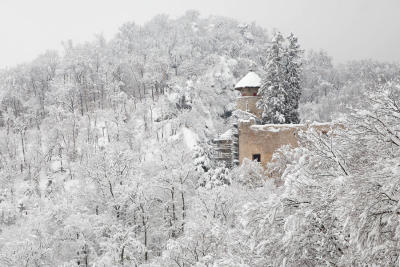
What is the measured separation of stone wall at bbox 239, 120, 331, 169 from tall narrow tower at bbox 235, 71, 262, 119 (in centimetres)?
391

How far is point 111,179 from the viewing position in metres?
21.2

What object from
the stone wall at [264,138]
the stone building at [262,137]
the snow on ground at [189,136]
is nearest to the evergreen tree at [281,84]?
the stone building at [262,137]

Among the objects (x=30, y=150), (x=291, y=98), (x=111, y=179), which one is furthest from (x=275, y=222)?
(x=30, y=150)

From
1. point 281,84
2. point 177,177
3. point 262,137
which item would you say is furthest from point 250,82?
point 177,177

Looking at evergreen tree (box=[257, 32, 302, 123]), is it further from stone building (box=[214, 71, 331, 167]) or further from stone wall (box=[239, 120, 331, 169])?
stone wall (box=[239, 120, 331, 169])

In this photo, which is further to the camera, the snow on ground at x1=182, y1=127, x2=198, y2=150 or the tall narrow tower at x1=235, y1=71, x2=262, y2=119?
the snow on ground at x1=182, y1=127, x2=198, y2=150

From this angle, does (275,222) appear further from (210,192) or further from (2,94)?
(2,94)

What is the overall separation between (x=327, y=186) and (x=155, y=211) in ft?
59.8

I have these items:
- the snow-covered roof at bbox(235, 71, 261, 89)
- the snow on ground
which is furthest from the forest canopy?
the snow-covered roof at bbox(235, 71, 261, 89)

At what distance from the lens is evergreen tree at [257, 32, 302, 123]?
2448cm

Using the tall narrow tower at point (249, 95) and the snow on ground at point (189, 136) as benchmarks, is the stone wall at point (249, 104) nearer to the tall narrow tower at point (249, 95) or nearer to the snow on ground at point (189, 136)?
the tall narrow tower at point (249, 95)

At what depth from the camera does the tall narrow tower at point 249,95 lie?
26562mm

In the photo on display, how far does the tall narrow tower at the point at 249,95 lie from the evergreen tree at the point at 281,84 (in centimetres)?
66

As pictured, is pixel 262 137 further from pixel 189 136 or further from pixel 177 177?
pixel 189 136
